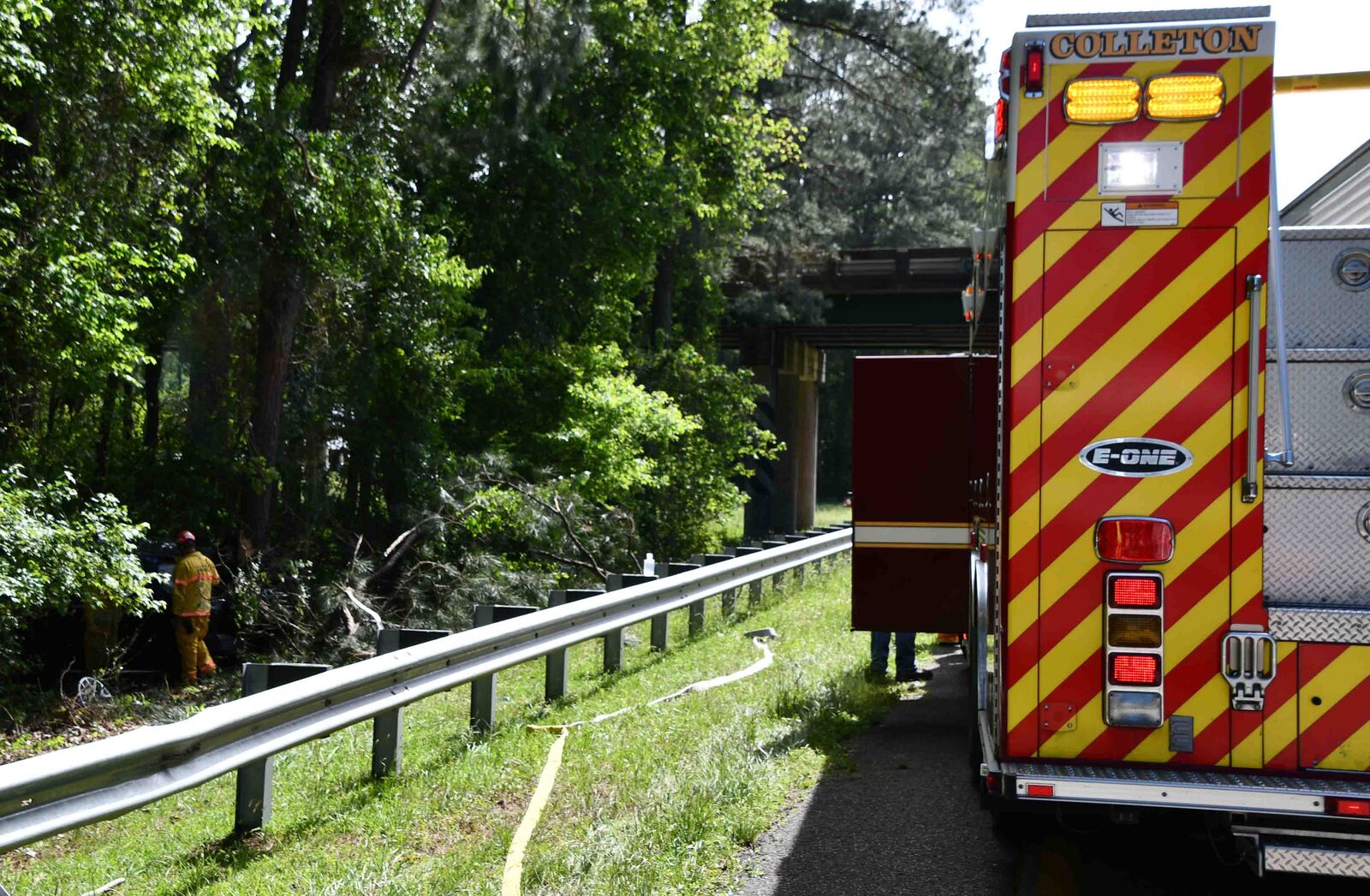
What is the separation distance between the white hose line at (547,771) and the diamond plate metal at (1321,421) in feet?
10.5

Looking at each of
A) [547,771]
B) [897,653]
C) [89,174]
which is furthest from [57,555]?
[897,653]

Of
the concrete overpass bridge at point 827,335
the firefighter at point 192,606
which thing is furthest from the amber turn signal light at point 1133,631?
the concrete overpass bridge at point 827,335

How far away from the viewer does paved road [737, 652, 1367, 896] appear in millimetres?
5805

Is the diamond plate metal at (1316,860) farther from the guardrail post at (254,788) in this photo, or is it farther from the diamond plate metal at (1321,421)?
the guardrail post at (254,788)

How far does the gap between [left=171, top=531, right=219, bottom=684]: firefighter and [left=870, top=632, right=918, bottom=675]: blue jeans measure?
7950mm

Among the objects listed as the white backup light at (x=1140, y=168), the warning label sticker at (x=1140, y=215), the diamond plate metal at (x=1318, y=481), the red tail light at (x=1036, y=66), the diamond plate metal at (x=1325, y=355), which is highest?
the red tail light at (x=1036, y=66)

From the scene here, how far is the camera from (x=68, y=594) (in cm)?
1238

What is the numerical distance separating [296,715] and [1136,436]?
3.66 metres

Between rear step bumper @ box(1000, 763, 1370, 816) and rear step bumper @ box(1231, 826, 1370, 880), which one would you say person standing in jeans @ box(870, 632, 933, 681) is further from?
rear step bumper @ box(1231, 826, 1370, 880)

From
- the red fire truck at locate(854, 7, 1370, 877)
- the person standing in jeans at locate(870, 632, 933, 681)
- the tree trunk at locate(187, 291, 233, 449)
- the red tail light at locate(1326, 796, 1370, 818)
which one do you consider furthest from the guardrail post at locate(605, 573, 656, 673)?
the tree trunk at locate(187, 291, 233, 449)

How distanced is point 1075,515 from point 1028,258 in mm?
963

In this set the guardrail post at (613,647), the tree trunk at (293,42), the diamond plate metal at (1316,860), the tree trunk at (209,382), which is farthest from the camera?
the tree trunk at (293,42)

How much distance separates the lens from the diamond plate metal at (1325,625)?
5.10m

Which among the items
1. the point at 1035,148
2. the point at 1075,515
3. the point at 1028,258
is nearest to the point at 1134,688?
the point at 1075,515
